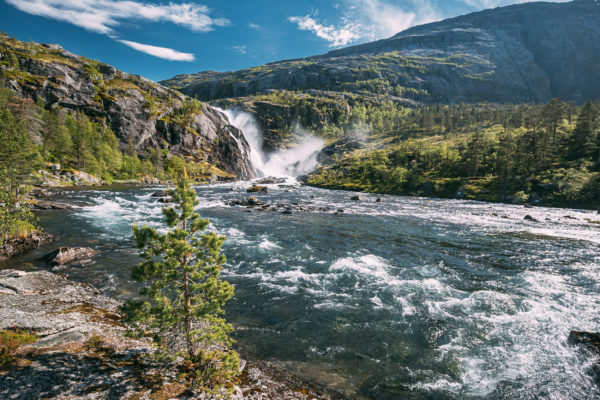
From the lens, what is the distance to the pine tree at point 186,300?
8047 mm

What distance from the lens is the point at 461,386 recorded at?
34.2 feet

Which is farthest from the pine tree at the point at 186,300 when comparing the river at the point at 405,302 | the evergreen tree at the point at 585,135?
the evergreen tree at the point at 585,135

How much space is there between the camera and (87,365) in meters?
7.90

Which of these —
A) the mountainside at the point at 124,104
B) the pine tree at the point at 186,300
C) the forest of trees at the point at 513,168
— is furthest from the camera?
the mountainside at the point at 124,104

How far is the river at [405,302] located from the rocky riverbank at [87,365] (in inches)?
85.3

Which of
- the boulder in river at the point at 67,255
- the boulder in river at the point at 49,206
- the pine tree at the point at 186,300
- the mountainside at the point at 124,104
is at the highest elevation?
the mountainside at the point at 124,104

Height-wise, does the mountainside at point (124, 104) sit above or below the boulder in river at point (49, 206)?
above

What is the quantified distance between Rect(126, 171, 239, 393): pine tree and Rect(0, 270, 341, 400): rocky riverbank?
0.68 m

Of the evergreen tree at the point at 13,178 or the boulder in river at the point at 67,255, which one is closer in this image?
the boulder in river at the point at 67,255

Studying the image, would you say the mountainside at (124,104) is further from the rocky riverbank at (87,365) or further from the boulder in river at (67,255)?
the rocky riverbank at (87,365)

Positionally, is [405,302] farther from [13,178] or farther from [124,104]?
[124,104]

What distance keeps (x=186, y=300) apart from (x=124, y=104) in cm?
17008

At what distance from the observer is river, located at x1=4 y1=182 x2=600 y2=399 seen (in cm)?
1088

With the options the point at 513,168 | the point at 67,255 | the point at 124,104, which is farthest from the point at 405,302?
the point at 124,104
